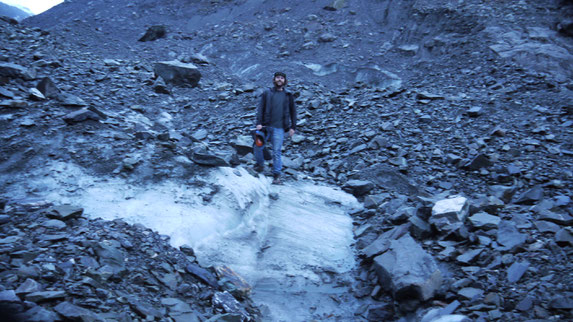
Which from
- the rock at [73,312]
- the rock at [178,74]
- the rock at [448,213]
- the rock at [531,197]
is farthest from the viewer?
the rock at [178,74]

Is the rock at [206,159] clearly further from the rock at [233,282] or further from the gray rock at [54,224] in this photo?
the gray rock at [54,224]

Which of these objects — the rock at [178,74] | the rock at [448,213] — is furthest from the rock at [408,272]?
the rock at [178,74]

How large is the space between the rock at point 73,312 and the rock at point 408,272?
252cm

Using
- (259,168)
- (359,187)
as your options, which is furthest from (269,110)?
(359,187)

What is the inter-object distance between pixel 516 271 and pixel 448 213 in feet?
3.35

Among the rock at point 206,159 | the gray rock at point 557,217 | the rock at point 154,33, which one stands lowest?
the gray rock at point 557,217

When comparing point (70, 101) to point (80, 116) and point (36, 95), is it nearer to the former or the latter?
point (36, 95)

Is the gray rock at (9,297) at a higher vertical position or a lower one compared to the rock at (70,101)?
lower

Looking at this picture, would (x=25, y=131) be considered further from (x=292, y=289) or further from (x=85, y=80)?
(x=85, y=80)

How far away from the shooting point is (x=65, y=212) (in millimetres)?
3484

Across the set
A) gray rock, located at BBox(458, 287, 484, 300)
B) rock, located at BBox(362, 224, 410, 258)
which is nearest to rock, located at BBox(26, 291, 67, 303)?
rock, located at BBox(362, 224, 410, 258)

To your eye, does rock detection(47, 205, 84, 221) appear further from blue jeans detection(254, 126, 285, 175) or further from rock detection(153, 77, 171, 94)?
rock detection(153, 77, 171, 94)

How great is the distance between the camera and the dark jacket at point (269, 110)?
218 inches

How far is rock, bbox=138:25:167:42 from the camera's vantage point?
14.4 meters
